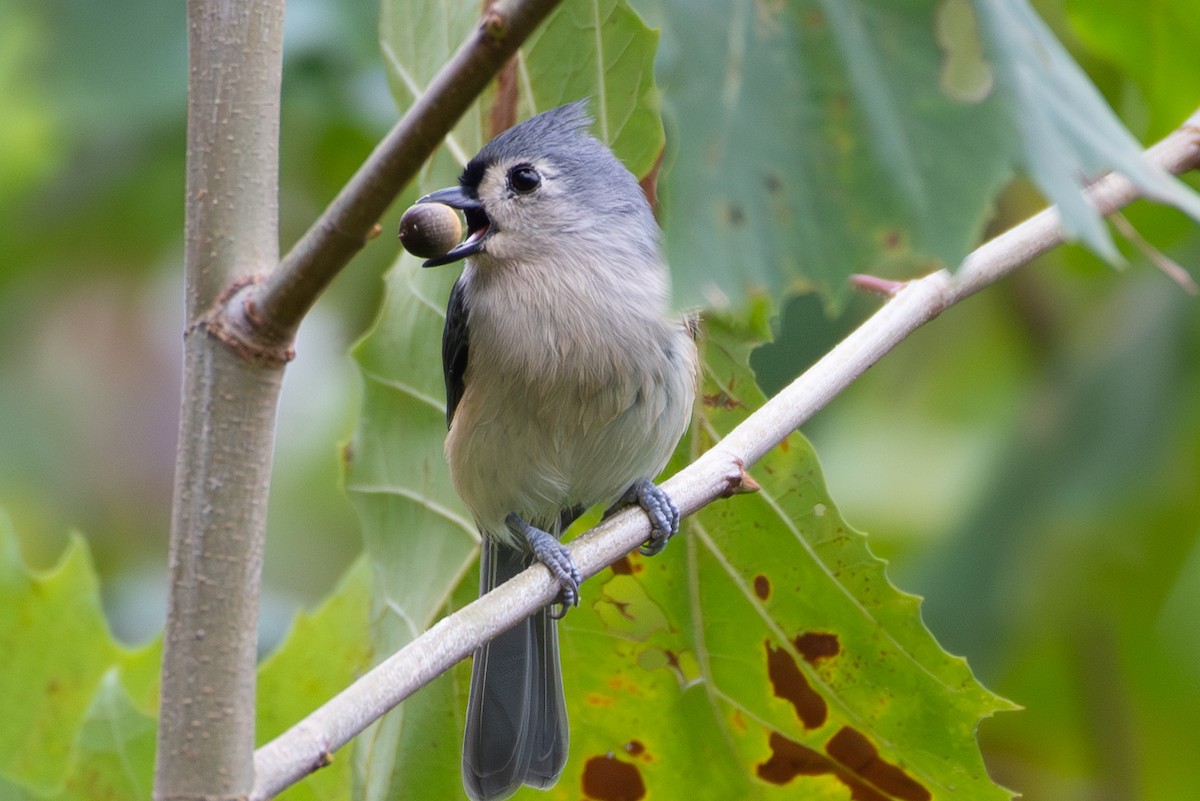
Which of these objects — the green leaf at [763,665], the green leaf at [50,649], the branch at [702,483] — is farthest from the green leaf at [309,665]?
the branch at [702,483]

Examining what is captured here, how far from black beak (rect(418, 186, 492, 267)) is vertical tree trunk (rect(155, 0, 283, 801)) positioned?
0.93 metres

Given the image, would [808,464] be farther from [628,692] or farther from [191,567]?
[191,567]

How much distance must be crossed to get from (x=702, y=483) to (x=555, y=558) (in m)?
0.47

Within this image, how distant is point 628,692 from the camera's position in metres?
2.41

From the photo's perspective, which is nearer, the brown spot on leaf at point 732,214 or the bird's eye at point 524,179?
the brown spot on leaf at point 732,214

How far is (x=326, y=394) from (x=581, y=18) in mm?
3543

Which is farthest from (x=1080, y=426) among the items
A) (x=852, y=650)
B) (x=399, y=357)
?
(x=399, y=357)

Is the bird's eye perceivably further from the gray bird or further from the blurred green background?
the blurred green background

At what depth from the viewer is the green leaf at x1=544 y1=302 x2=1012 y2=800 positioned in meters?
2.21

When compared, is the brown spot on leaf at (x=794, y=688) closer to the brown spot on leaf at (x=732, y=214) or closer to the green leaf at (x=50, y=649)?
the brown spot on leaf at (x=732, y=214)

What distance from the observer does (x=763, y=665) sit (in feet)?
7.66

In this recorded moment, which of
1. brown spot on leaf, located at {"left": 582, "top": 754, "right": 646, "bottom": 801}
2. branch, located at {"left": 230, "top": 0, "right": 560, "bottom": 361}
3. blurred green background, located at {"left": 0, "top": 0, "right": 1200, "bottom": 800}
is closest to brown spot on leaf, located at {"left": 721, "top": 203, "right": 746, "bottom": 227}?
branch, located at {"left": 230, "top": 0, "right": 560, "bottom": 361}

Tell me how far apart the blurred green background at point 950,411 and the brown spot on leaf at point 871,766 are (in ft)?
3.16

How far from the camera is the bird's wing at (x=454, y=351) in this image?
2.81 m
